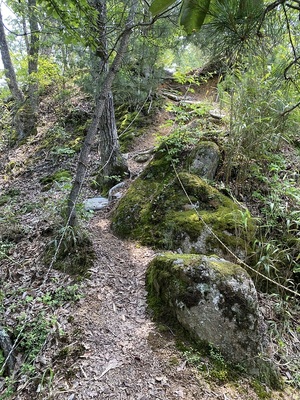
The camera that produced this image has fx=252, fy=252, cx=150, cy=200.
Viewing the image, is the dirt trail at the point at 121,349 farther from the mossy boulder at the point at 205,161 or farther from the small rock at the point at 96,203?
the mossy boulder at the point at 205,161

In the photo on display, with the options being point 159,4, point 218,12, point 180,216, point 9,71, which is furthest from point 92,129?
point 9,71

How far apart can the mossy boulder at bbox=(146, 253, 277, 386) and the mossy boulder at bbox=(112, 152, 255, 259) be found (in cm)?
68

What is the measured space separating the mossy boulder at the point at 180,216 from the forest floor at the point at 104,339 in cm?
28

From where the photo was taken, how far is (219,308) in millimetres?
2123

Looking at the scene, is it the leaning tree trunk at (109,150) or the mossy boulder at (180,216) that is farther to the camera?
the leaning tree trunk at (109,150)

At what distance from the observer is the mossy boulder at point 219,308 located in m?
2.03

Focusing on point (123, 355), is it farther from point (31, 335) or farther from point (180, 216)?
point (180, 216)

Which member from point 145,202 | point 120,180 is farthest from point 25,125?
point 145,202

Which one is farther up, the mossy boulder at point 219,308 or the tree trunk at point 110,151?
the tree trunk at point 110,151

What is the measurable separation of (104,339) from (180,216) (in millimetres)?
1739

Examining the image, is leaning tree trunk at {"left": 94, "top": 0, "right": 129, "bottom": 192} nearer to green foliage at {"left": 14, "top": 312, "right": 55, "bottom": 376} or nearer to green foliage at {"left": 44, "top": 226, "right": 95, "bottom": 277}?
green foliage at {"left": 44, "top": 226, "right": 95, "bottom": 277}

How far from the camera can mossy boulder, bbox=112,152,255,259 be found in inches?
120

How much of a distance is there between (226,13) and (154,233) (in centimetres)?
255

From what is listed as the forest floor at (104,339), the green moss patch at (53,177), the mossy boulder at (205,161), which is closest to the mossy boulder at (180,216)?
the mossy boulder at (205,161)
